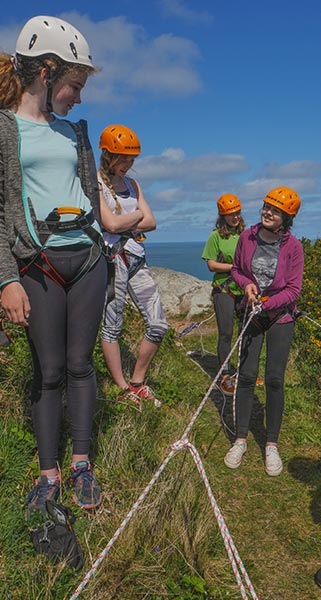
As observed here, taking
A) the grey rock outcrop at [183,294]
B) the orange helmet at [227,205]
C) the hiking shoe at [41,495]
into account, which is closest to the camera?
the hiking shoe at [41,495]

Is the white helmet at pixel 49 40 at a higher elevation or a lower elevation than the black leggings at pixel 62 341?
higher

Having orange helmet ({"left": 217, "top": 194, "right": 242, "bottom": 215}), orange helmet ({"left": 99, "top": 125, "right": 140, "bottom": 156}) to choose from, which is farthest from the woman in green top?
orange helmet ({"left": 99, "top": 125, "right": 140, "bottom": 156})

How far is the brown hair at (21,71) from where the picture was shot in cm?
269

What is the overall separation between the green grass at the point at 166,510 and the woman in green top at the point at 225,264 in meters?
1.25

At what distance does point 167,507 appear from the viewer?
3.15m

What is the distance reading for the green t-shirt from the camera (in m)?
6.38

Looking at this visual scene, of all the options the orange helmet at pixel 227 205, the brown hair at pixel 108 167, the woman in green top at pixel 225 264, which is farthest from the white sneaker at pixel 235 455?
the orange helmet at pixel 227 205

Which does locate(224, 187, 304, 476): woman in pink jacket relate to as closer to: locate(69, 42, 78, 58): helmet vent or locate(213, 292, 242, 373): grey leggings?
locate(213, 292, 242, 373): grey leggings

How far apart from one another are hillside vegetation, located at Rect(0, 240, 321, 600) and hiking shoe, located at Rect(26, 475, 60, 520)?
0.10 metres

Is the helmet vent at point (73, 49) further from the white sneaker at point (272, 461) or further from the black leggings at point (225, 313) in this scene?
the black leggings at point (225, 313)

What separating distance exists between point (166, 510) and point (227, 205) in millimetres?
4124

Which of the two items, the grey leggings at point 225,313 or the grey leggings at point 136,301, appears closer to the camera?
the grey leggings at point 136,301

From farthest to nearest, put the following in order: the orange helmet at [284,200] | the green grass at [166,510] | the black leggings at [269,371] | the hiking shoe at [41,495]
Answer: the black leggings at [269,371]
the orange helmet at [284,200]
the hiking shoe at [41,495]
the green grass at [166,510]

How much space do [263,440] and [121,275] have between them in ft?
7.27
